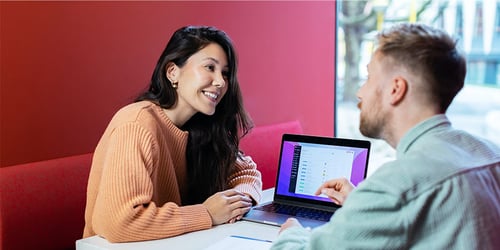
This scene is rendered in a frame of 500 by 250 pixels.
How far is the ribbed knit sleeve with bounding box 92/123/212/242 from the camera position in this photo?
1.60 m

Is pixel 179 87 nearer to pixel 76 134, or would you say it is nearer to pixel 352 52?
pixel 76 134

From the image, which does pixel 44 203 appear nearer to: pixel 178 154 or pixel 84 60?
pixel 178 154

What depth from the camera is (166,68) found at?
1.97 m

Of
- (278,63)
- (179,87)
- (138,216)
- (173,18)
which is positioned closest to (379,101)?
(138,216)

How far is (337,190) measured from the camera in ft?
5.46

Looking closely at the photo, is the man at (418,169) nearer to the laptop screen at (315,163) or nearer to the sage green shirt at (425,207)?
the sage green shirt at (425,207)

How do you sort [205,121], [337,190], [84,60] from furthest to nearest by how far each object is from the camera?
[84,60] → [205,121] → [337,190]

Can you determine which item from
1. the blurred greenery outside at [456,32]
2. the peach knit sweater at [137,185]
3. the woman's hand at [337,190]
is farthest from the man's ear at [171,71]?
the blurred greenery outside at [456,32]

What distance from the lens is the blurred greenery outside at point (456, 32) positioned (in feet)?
12.7

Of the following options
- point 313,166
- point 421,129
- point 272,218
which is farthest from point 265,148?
point 421,129

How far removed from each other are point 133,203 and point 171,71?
1.76ft

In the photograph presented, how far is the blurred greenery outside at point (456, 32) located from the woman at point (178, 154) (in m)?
1.86

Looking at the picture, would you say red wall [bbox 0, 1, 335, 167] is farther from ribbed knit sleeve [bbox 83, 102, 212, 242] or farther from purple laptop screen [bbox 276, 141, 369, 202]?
purple laptop screen [bbox 276, 141, 369, 202]

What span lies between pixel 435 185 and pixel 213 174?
1.12 metres
